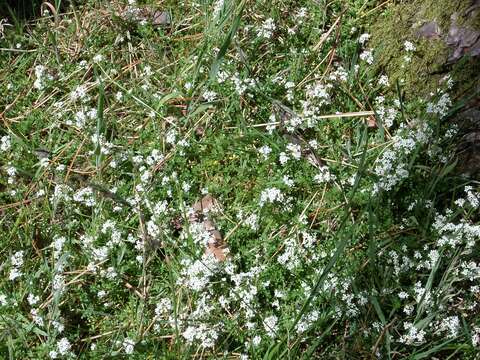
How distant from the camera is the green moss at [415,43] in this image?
3658 millimetres

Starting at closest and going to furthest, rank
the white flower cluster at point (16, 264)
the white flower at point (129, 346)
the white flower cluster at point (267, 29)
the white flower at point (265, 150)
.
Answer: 1. the white flower at point (129, 346)
2. the white flower cluster at point (16, 264)
3. the white flower at point (265, 150)
4. the white flower cluster at point (267, 29)

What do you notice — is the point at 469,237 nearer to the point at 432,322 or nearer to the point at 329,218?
the point at 432,322

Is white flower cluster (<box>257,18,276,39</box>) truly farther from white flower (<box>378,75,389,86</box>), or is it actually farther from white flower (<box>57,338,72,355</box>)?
white flower (<box>57,338,72,355</box>)

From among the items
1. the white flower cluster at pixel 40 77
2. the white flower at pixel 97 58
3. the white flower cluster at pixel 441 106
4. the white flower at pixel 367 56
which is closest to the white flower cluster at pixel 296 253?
the white flower cluster at pixel 441 106

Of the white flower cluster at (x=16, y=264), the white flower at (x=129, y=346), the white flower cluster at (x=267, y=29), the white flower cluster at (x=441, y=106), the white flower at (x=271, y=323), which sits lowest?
the white flower at (x=129, y=346)

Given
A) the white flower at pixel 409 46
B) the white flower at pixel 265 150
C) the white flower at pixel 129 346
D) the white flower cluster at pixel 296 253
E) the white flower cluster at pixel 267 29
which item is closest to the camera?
the white flower at pixel 129 346

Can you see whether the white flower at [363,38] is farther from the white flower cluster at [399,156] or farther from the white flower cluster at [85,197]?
the white flower cluster at [85,197]

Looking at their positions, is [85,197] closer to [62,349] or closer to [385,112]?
[62,349]

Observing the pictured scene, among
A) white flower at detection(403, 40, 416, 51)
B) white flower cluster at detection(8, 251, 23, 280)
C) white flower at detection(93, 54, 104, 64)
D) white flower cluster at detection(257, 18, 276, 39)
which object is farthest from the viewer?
white flower at detection(93, 54, 104, 64)

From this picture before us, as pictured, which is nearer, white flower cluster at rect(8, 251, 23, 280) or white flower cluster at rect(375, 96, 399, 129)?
white flower cluster at rect(8, 251, 23, 280)

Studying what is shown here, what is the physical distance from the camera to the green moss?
366 cm

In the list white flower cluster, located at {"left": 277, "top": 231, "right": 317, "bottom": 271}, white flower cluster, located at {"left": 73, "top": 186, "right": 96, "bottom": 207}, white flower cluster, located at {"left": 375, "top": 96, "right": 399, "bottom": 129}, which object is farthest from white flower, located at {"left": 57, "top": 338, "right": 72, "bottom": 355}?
white flower cluster, located at {"left": 375, "top": 96, "right": 399, "bottom": 129}

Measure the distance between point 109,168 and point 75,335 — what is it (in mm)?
1083

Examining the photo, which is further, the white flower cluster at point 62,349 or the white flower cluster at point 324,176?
the white flower cluster at point 324,176
